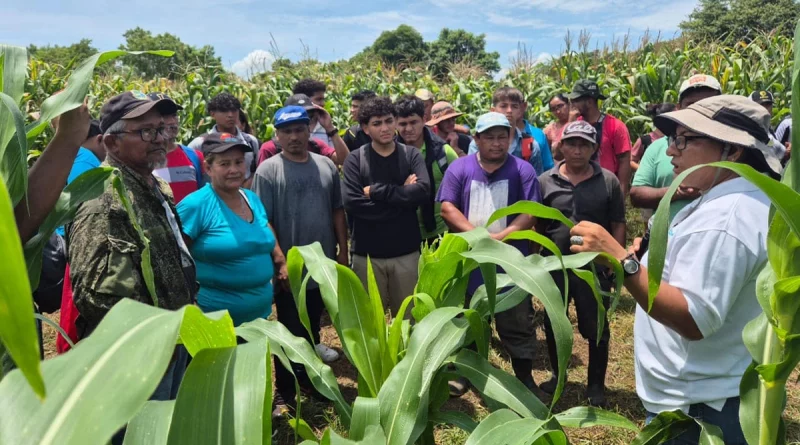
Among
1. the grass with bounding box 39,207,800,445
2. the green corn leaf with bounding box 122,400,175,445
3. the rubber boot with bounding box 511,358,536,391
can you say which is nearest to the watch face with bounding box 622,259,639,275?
the green corn leaf with bounding box 122,400,175,445

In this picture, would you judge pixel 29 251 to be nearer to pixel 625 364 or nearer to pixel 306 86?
pixel 625 364

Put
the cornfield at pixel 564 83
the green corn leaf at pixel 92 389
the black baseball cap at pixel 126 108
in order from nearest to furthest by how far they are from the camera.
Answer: the green corn leaf at pixel 92 389, the black baseball cap at pixel 126 108, the cornfield at pixel 564 83

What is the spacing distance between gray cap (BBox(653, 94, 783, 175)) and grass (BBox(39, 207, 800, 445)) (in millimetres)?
1700

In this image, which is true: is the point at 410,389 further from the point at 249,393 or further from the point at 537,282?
the point at 249,393

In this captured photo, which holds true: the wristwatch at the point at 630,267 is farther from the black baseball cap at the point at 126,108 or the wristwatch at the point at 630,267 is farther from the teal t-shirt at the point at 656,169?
the teal t-shirt at the point at 656,169

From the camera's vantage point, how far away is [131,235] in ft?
7.24

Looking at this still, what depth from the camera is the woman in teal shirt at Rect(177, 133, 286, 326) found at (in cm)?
302

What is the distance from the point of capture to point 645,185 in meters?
4.11

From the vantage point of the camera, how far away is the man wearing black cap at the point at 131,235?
2139mm

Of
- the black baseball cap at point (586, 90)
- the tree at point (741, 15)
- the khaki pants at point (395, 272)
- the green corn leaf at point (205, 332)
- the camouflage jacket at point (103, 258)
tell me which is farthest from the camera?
the tree at point (741, 15)

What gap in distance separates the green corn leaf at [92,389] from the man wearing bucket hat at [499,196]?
10.5ft

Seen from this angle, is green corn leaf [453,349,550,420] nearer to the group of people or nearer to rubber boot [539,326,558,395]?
the group of people

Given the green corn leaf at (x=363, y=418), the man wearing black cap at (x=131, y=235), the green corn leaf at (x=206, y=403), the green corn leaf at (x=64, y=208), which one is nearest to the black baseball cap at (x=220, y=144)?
the man wearing black cap at (x=131, y=235)

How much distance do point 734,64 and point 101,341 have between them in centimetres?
911
